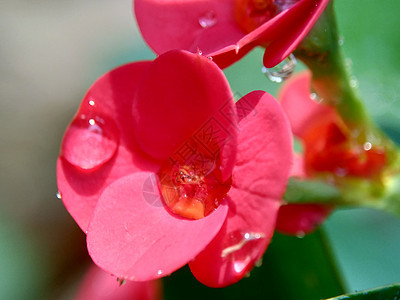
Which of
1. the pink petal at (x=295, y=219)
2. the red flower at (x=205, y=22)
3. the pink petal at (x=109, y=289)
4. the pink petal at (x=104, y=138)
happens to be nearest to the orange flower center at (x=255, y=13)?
the red flower at (x=205, y=22)

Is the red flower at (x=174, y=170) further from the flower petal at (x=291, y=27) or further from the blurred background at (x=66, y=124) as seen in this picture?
the blurred background at (x=66, y=124)

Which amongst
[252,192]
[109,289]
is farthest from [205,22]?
[109,289]

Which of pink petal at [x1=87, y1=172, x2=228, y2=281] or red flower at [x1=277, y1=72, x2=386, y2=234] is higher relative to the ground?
pink petal at [x1=87, y1=172, x2=228, y2=281]

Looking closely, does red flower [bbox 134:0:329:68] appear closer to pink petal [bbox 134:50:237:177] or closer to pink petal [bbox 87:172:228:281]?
pink petal [bbox 134:50:237:177]

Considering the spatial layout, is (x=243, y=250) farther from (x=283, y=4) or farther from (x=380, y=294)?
(x=283, y=4)

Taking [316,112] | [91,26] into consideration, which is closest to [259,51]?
[316,112]

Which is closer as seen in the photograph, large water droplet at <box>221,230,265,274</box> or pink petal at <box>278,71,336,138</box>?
large water droplet at <box>221,230,265,274</box>

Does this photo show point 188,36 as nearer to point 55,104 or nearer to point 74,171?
point 74,171

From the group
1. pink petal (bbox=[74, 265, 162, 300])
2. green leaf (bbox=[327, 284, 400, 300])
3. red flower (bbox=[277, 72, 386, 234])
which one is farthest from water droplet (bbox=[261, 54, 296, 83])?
pink petal (bbox=[74, 265, 162, 300])
